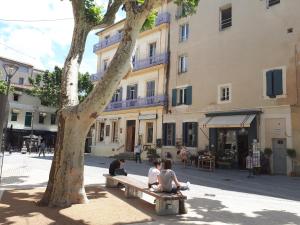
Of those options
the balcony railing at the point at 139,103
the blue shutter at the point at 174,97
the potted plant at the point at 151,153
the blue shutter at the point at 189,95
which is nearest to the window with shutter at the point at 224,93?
the blue shutter at the point at 189,95

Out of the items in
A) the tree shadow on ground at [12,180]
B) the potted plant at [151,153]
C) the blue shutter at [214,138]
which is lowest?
the tree shadow on ground at [12,180]

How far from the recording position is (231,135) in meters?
23.1

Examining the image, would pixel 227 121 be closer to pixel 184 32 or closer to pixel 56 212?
pixel 184 32

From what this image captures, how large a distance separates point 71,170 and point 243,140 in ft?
51.1

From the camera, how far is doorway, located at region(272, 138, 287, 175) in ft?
64.6

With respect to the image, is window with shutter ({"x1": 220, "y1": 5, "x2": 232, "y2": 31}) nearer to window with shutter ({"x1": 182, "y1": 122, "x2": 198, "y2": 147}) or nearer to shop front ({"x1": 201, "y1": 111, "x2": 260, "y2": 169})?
shop front ({"x1": 201, "y1": 111, "x2": 260, "y2": 169})

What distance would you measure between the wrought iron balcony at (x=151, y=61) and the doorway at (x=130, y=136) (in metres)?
5.25

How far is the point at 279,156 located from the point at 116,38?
21994 millimetres

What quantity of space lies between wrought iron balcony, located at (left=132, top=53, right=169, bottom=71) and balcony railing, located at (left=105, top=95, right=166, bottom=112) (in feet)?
9.72

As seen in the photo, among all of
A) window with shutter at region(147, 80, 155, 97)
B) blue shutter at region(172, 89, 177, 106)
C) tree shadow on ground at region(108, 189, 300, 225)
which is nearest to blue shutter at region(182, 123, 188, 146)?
blue shutter at region(172, 89, 177, 106)

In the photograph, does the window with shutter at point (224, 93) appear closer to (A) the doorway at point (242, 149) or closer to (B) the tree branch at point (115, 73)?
(A) the doorway at point (242, 149)

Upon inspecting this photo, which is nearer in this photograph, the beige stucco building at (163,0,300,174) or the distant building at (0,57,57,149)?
the beige stucco building at (163,0,300,174)

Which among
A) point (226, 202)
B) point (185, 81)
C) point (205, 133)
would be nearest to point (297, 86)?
point (205, 133)

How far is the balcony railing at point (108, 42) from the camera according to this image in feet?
117
